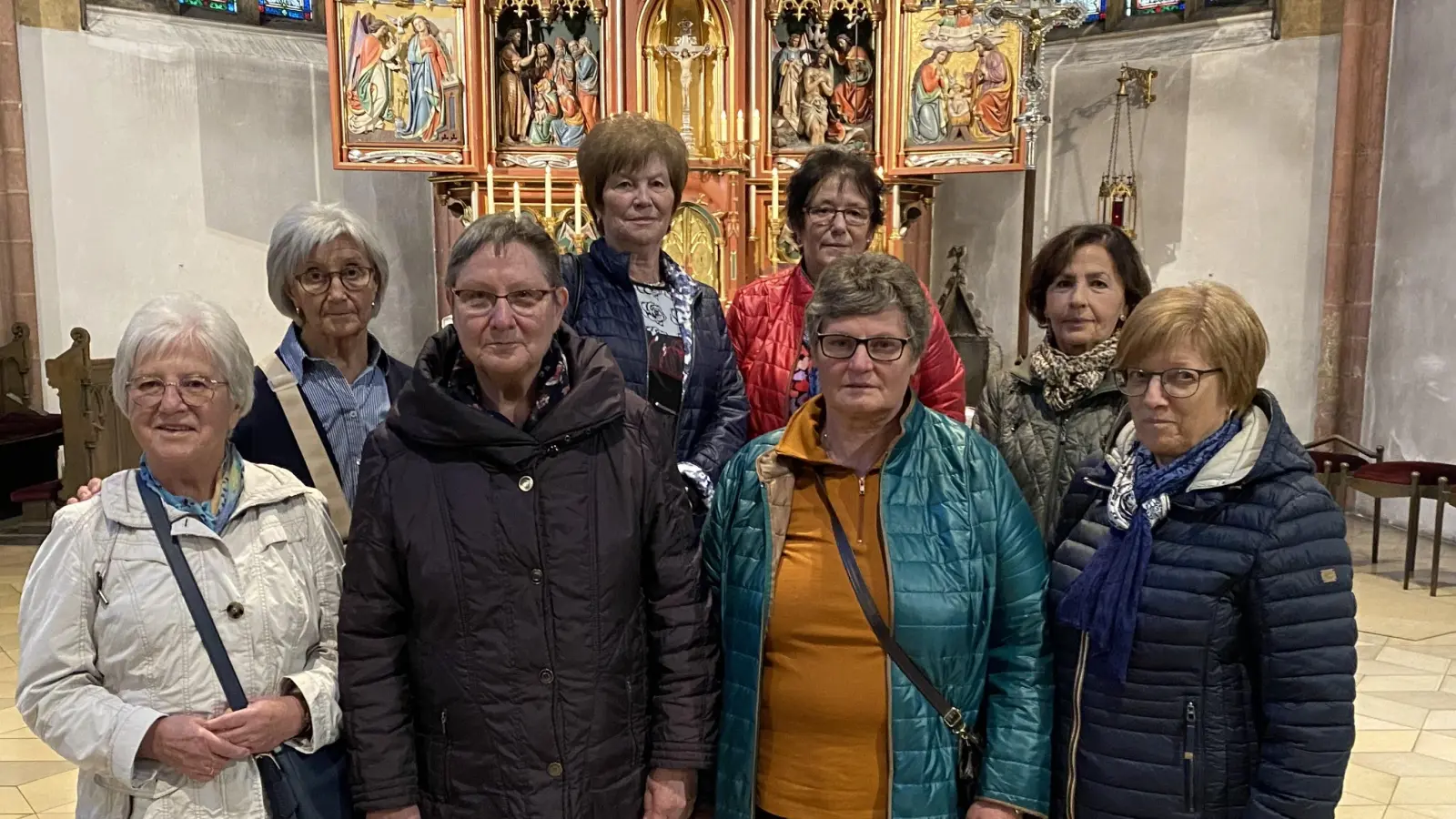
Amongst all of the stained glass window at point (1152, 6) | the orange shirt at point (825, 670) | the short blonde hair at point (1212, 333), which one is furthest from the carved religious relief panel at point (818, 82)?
the orange shirt at point (825, 670)

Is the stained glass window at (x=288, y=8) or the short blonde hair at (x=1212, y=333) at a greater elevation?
the stained glass window at (x=288, y=8)

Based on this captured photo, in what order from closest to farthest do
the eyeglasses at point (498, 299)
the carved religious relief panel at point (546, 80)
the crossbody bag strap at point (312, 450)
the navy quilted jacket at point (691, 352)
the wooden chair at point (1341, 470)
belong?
the eyeglasses at point (498, 299)
the crossbody bag strap at point (312, 450)
the navy quilted jacket at point (691, 352)
the wooden chair at point (1341, 470)
the carved religious relief panel at point (546, 80)

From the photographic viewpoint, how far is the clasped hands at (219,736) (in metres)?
1.80

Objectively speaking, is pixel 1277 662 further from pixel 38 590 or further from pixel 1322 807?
pixel 38 590

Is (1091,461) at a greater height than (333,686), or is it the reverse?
(1091,461)

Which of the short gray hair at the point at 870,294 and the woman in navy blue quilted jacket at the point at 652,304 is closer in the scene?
the short gray hair at the point at 870,294

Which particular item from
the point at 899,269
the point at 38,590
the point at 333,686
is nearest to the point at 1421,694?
the point at 899,269

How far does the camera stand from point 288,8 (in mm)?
9555

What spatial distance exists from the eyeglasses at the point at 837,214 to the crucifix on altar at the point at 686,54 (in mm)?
→ 4863

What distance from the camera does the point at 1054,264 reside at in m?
2.49

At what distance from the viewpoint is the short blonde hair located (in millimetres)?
1882

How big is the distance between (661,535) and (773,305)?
1.02 metres

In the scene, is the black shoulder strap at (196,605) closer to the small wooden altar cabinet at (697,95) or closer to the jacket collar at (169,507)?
the jacket collar at (169,507)

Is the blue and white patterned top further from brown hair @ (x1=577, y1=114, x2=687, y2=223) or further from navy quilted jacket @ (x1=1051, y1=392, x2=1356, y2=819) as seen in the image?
navy quilted jacket @ (x1=1051, y1=392, x2=1356, y2=819)
